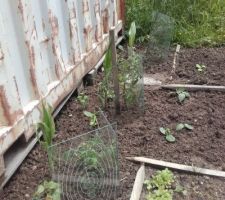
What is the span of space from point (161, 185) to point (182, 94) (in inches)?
49.9

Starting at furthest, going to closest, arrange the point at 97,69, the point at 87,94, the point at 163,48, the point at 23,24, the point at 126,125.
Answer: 1. the point at 163,48
2. the point at 97,69
3. the point at 87,94
4. the point at 126,125
5. the point at 23,24

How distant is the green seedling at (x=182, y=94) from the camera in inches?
137

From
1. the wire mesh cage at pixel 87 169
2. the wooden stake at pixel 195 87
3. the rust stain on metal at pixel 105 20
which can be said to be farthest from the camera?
the rust stain on metal at pixel 105 20

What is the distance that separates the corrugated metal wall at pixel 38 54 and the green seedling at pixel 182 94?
2.93ft

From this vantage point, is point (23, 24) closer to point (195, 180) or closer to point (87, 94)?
point (87, 94)

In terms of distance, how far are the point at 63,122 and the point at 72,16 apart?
0.91m

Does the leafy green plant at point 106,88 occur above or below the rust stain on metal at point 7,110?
below

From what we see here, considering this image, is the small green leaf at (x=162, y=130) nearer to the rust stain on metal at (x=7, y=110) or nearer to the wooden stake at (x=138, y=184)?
the wooden stake at (x=138, y=184)

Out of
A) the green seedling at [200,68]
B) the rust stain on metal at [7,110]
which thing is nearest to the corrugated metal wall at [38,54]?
the rust stain on metal at [7,110]

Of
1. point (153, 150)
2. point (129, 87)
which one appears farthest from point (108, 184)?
point (129, 87)

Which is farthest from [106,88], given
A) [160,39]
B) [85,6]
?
[160,39]

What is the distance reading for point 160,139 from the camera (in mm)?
2914

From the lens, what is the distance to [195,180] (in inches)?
99.7

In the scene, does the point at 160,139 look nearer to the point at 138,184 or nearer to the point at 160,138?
the point at 160,138
